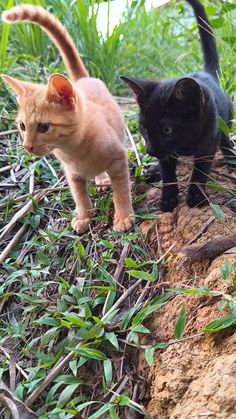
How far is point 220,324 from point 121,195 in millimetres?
865

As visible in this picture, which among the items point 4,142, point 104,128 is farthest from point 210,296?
point 4,142

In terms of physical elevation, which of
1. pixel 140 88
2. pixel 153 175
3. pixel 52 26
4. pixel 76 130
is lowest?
pixel 153 175

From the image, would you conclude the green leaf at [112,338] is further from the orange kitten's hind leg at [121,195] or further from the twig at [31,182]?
the twig at [31,182]

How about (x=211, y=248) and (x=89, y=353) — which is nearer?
(x=89, y=353)

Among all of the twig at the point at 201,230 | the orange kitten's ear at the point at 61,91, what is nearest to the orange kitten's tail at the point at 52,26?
the orange kitten's ear at the point at 61,91

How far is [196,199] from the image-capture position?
6.84ft

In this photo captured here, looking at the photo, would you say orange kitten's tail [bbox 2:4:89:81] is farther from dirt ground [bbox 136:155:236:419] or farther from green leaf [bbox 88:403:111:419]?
green leaf [bbox 88:403:111:419]

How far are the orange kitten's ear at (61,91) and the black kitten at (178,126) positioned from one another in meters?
0.22

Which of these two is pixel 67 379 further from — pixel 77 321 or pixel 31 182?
pixel 31 182

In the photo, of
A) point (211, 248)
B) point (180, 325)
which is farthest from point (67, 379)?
point (211, 248)

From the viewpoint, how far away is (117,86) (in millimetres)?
3617

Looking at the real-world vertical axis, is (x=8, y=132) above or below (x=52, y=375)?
above

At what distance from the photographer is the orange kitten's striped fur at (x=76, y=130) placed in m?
2.01

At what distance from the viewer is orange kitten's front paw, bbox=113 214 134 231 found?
2.13 m
